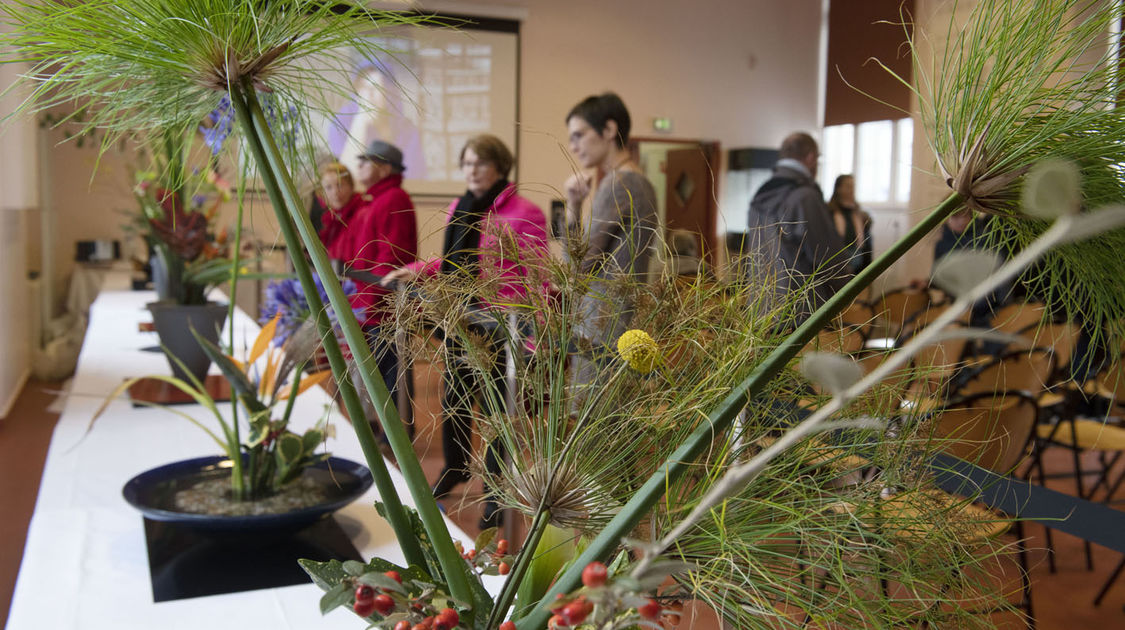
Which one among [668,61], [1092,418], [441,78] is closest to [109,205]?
[441,78]

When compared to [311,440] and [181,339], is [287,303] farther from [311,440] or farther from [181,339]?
[311,440]

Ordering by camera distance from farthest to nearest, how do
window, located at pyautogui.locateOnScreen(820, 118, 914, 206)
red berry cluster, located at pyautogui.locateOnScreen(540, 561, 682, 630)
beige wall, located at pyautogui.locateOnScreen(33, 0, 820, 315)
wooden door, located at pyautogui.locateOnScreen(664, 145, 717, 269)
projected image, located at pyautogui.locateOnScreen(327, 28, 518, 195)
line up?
wooden door, located at pyautogui.locateOnScreen(664, 145, 717, 269) → beige wall, located at pyautogui.locateOnScreen(33, 0, 820, 315) → projected image, located at pyautogui.locateOnScreen(327, 28, 518, 195) → window, located at pyautogui.locateOnScreen(820, 118, 914, 206) → red berry cluster, located at pyautogui.locateOnScreen(540, 561, 682, 630)

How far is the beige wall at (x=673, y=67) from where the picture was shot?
30.6 feet

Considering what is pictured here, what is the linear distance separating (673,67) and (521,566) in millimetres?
9923

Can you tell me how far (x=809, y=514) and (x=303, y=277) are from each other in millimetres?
346

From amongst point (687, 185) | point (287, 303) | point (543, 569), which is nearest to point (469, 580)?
point (543, 569)

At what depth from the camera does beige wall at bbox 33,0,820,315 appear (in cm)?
932

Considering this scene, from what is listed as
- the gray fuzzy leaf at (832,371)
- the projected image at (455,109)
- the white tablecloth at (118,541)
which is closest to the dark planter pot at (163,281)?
the white tablecloth at (118,541)

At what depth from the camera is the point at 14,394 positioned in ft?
18.3

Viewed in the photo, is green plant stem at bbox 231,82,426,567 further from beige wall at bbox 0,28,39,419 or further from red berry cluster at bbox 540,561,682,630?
beige wall at bbox 0,28,39,419

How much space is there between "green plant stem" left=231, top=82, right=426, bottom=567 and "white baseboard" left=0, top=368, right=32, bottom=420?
5304 millimetres

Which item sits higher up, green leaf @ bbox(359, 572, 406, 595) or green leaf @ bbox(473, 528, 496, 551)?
green leaf @ bbox(359, 572, 406, 595)

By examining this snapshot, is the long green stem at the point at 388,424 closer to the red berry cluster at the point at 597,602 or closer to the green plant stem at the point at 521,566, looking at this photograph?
the green plant stem at the point at 521,566

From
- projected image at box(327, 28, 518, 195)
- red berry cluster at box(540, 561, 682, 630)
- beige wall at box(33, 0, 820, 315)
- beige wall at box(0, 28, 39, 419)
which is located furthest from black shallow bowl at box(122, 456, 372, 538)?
projected image at box(327, 28, 518, 195)
